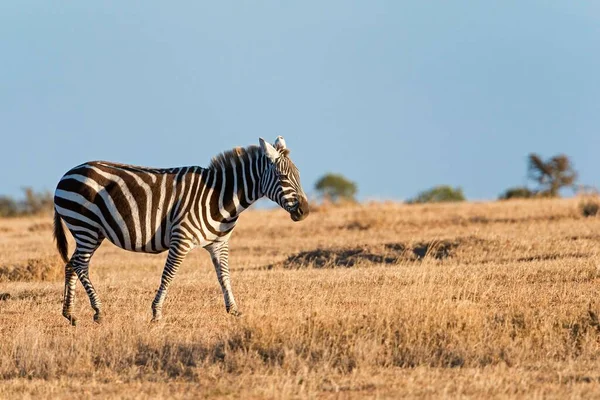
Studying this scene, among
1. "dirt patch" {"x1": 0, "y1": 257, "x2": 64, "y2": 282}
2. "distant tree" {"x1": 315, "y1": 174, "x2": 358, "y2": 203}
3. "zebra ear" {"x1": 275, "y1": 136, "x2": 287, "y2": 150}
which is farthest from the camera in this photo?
"distant tree" {"x1": 315, "y1": 174, "x2": 358, "y2": 203}

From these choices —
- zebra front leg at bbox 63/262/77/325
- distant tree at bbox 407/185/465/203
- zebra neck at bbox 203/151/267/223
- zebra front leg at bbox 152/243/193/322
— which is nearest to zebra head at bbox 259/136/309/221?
zebra neck at bbox 203/151/267/223

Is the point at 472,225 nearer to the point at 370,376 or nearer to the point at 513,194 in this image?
the point at 370,376

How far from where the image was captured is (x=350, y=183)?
210ft

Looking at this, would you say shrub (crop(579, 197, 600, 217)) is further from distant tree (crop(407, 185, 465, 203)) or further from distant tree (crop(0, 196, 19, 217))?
distant tree (crop(0, 196, 19, 217))

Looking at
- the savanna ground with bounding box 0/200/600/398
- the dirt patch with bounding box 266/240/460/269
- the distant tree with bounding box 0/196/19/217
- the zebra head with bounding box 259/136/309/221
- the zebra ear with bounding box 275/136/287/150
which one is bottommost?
the savanna ground with bounding box 0/200/600/398

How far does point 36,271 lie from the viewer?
16109 mm

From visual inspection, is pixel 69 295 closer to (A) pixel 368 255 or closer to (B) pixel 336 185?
(A) pixel 368 255

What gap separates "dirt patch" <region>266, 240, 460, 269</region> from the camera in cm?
1656

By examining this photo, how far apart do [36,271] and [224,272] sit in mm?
5912

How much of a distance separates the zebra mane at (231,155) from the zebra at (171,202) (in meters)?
0.01

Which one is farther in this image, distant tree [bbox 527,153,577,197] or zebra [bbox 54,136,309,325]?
distant tree [bbox 527,153,577,197]

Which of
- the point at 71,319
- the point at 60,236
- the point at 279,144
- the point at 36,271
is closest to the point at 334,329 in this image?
the point at 279,144

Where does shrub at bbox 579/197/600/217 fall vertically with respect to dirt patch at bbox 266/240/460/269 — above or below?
above

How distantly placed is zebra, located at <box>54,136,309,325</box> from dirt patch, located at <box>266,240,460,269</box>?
4.76 metres
